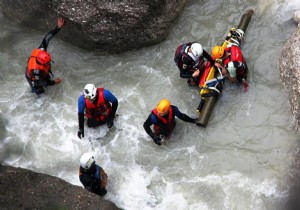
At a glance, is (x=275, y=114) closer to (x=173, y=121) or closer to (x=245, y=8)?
(x=173, y=121)

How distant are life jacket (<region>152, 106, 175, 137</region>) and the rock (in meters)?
2.42

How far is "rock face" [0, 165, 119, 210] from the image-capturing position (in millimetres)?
6738

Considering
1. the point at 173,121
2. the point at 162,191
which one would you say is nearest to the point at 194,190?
the point at 162,191

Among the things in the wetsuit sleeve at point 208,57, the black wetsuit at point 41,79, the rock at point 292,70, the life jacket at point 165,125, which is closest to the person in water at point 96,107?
the life jacket at point 165,125

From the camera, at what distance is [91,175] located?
24.1ft

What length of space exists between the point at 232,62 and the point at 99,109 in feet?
9.43

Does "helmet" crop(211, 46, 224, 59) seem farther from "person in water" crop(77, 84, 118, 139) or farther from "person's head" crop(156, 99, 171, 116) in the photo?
"person in water" crop(77, 84, 118, 139)

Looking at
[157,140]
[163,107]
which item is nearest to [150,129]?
[157,140]

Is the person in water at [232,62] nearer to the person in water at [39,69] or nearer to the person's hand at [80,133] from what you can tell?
the person's hand at [80,133]

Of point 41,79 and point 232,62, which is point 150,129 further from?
point 41,79

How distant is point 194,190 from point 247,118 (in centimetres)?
187

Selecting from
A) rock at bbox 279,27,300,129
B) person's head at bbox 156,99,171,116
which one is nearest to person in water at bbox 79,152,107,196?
person's head at bbox 156,99,171,116

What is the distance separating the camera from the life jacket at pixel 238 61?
8.18 metres

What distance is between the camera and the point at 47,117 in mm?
9273
